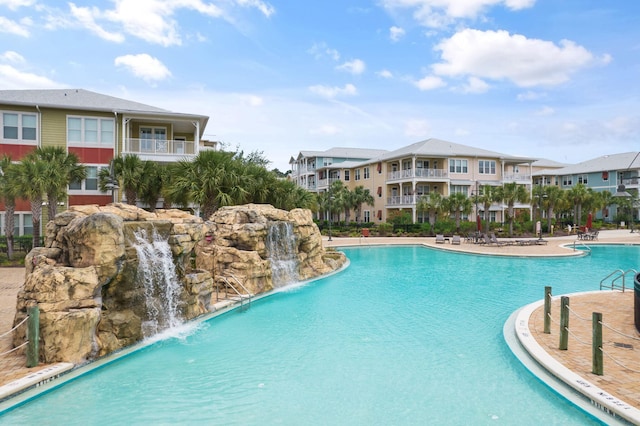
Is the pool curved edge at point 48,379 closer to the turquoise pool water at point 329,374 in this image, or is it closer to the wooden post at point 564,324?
the turquoise pool water at point 329,374

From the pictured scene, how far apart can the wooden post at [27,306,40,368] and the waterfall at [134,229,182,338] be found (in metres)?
2.39

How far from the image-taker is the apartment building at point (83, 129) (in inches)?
942

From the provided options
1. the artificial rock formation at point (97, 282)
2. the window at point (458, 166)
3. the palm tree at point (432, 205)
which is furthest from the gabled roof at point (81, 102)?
the window at point (458, 166)

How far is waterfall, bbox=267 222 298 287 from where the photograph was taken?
16.5 meters

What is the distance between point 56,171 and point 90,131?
7.56m

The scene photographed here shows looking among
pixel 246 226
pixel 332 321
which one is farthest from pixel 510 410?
pixel 246 226

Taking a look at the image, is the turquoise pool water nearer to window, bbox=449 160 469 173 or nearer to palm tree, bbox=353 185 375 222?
palm tree, bbox=353 185 375 222

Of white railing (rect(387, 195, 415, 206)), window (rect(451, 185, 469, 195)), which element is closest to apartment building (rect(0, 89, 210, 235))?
white railing (rect(387, 195, 415, 206))

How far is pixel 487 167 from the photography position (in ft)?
153

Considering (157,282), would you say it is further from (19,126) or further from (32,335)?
(19,126)

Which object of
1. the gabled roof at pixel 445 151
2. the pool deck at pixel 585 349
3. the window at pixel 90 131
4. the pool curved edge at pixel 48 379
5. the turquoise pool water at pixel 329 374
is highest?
the gabled roof at pixel 445 151

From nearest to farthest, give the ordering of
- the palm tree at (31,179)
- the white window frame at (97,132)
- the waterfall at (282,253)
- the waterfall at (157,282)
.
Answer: the waterfall at (157,282)
the waterfall at (282,253)
the palm tree at (31,179)
the white window frame at (97,132)

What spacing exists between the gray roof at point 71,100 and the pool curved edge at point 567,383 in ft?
79.2

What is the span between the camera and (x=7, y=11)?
671 inches
